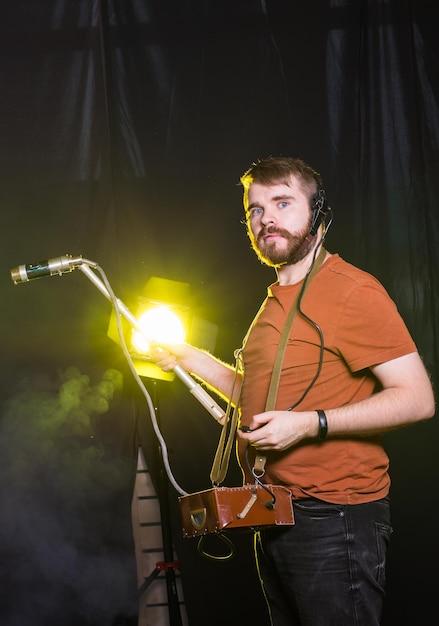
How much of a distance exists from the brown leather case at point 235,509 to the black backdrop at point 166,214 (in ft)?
3.97

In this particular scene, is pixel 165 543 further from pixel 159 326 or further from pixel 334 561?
pixel 334 561

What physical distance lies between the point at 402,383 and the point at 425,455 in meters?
1.25

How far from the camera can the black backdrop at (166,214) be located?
2.72m

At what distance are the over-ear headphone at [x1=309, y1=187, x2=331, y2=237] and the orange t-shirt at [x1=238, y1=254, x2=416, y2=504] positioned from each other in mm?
138

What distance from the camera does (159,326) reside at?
8.30ft

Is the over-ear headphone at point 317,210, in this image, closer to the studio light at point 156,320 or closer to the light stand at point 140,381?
the light stand at point 140,381

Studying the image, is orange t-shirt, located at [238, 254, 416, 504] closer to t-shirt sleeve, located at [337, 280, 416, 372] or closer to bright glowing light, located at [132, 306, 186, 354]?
t-shirt sleeve, located at [337, 280, 416, 372]

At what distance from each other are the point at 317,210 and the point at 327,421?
640 millimetres

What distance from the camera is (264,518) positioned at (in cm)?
155

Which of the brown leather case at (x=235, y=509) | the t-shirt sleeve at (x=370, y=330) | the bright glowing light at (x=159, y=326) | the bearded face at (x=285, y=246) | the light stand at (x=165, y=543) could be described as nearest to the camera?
the brown leather case at (x=235, y=509)

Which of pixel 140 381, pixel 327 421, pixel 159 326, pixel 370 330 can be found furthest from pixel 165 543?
pixel 370 330

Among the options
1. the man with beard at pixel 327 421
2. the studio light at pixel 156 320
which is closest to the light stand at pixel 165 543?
the studio light at pixel 156 320

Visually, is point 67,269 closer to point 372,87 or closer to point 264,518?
point 264,518

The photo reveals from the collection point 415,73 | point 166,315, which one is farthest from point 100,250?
point 415,73
